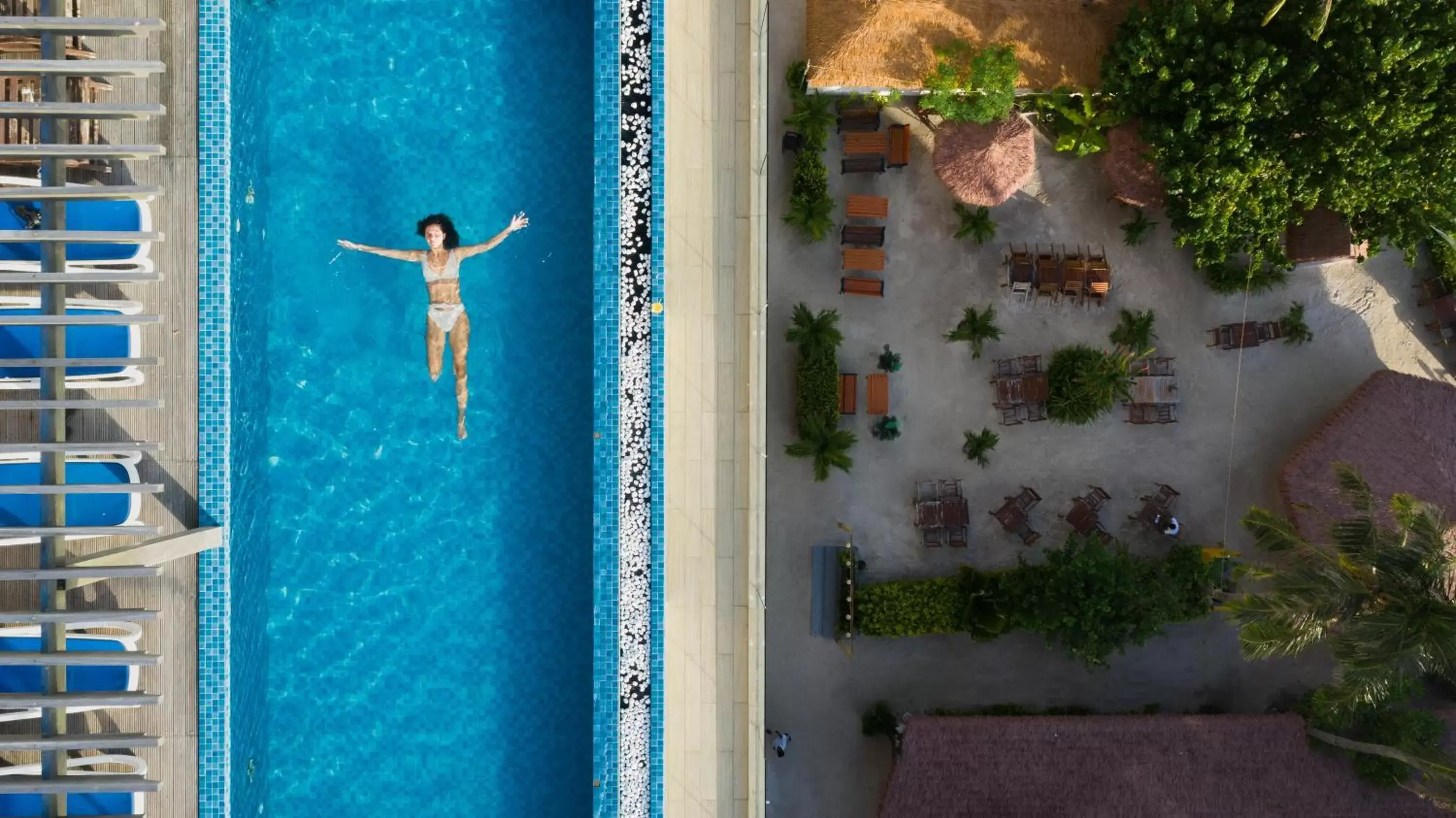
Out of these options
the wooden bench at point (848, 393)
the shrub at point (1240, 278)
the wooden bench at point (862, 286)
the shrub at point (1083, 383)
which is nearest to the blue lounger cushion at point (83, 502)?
the wooden bench at point (848, 393)

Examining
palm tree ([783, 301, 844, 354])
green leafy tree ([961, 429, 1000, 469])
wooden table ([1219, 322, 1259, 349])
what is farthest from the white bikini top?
wooden table ([1219, 322, 1259, 349])

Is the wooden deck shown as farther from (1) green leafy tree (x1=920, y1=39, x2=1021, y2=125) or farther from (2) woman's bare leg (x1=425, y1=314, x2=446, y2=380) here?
(1) green leafy tree (x1=920, y1=39, x2=1021, y2=125)

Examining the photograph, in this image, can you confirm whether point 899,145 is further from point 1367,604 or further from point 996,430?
point 1367,604

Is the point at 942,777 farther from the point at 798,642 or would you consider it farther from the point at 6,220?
the point at 6,220

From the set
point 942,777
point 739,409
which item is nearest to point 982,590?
point 942,777

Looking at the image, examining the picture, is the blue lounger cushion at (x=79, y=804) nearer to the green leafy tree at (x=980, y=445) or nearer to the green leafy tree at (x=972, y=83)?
the green leafy tree at (x=980, y=445)

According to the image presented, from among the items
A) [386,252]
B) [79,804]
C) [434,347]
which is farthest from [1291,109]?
[79,804]
